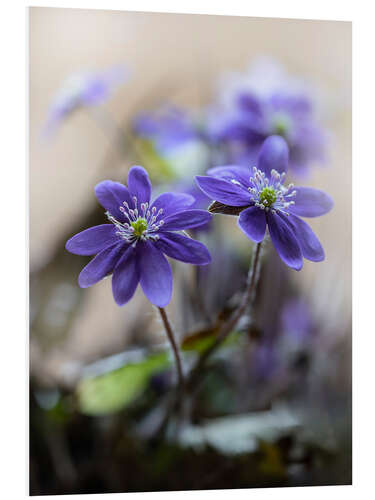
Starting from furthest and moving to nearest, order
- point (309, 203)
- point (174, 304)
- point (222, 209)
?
1. point (174, 304)
2. point (309, 203)
3. point (222, 209)

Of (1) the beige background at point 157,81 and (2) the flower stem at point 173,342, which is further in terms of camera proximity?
(1) the beige background at point 157,81

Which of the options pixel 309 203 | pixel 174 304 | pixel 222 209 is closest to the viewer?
pixel 222 209

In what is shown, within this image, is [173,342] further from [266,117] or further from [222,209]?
[266,117]

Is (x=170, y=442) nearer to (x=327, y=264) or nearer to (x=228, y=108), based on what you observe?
(x=327, y=264)

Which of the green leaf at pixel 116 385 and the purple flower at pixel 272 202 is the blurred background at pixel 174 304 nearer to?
the green leaf at pixel 116 385

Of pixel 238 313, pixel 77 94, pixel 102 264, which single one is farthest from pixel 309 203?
pixel 77 94

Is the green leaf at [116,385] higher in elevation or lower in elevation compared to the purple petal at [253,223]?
lower

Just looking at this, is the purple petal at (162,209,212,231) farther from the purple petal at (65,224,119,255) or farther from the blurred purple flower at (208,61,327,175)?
the blurred purple flower at (208,61,327,175)

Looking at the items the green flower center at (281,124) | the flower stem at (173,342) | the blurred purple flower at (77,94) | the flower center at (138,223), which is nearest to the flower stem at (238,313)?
the flower stem at (173,342)
